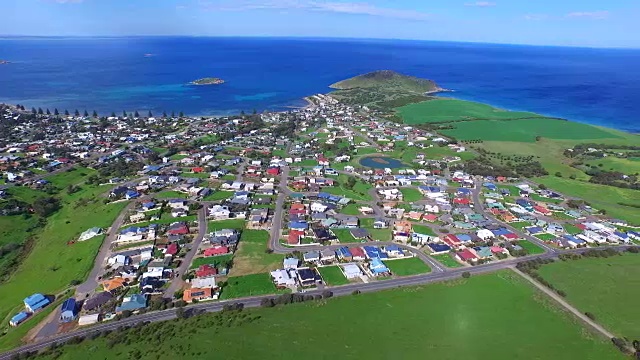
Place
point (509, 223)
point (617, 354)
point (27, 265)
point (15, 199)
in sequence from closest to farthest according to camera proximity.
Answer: point (617, 354) < point (27, 265) < point (509, 223) < point (15, 199)

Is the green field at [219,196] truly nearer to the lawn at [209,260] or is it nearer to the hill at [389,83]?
the lawn at [209,260]

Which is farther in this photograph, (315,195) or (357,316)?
(315,195)

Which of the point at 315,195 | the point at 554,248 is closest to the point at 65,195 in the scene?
the point at 315,195

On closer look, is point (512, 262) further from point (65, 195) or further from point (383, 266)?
point (65, 195)

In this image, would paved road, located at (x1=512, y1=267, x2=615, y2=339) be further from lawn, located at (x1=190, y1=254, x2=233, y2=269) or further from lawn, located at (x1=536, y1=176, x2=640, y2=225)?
lawn, located at (x1=190, y1=254, x2=233, y2=269)

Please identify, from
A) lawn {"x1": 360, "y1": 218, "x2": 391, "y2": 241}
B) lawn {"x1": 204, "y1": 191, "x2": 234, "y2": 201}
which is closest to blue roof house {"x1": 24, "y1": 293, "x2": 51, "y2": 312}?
lawn {"x1": 204, "y1": 191, "x2": 234, "y2": 201}

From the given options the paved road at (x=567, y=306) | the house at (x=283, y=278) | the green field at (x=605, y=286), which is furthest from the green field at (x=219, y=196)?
the green field at (x=605, y=286)

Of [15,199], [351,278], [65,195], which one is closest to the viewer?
[351,278]
